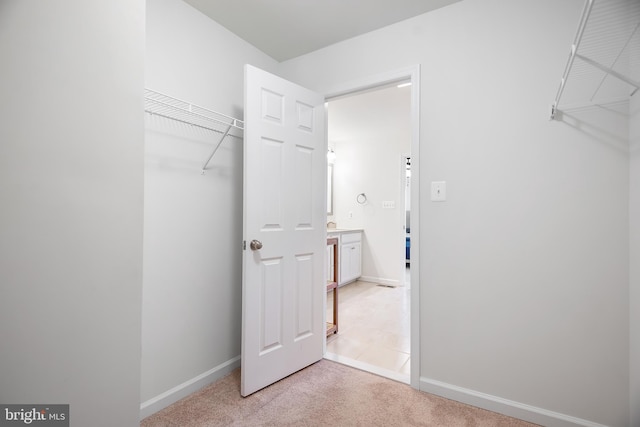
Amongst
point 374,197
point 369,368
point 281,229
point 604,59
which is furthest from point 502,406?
point 374,197

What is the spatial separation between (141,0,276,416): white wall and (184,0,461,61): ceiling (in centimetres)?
12

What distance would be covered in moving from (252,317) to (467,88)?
191 centimetres

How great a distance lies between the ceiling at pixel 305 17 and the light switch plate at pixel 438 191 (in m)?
1.10

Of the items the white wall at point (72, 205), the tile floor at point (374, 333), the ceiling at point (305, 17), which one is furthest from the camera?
the tile floor at point (374, 333)

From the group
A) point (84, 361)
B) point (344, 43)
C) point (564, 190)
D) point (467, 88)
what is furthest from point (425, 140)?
point (84, 361)

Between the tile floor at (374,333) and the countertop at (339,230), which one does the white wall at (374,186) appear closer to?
the countertop at (339,230)

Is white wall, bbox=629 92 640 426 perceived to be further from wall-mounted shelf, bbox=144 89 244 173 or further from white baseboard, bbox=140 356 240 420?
white baseboard, bbox=140 356 240 420

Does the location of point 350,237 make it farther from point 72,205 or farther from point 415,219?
point 72,205

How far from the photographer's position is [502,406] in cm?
163

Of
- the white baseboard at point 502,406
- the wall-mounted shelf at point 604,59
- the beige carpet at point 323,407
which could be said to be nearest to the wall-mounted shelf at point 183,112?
the beige carpet at point 323,407

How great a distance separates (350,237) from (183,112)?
3368 mm

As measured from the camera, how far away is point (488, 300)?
1702 millimetres

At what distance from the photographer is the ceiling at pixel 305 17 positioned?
182 centimetres

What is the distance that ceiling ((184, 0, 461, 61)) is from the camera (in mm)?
1824
